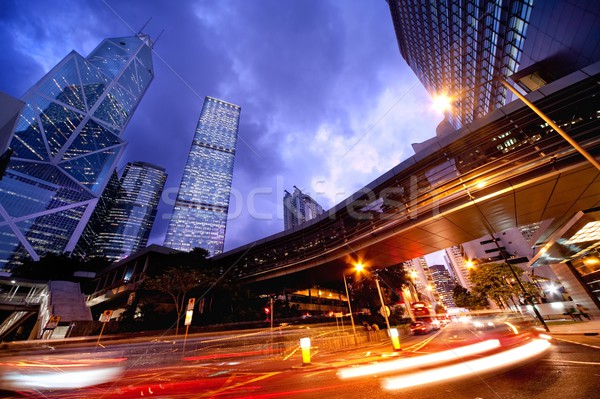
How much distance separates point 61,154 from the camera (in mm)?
93875

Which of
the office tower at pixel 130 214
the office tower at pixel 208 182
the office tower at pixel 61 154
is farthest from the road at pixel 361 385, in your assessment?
the office tower at pixel 130 214

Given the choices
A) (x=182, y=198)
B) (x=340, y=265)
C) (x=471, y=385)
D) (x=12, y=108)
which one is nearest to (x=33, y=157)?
(x=182, y=198)

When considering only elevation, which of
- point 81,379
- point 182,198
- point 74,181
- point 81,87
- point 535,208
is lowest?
point 81,379

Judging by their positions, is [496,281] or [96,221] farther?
[96,221]

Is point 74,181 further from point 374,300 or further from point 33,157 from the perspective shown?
point 374,300

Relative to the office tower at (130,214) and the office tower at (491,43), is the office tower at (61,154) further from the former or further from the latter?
the office tower at (491,43)

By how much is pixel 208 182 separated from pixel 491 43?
13428 centimetres

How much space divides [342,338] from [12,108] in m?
31.1

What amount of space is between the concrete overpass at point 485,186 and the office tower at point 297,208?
10812cm

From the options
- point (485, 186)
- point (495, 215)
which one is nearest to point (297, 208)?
point (495, 215)

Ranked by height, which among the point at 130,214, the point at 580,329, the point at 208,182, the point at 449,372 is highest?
the point at 130,214

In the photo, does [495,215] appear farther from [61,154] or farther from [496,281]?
[61,154]

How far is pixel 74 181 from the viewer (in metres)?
94.6

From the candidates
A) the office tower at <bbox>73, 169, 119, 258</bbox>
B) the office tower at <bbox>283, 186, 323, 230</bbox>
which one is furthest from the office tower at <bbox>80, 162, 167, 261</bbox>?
the office tower at <bbox>283, 186, 323, 230</bbox>
